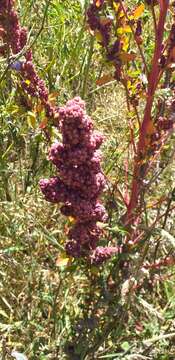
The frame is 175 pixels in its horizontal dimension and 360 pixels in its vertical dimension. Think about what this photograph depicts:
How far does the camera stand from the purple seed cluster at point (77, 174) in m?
1.14

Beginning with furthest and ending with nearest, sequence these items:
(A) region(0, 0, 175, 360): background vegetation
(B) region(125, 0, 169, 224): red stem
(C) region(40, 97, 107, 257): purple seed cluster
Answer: (A) region(0, 0, 175, 360): background vegetation
(B) region(125, 0, 169, 224): red stem
(C) region(40, 97, 107, 257): purple seed cluster

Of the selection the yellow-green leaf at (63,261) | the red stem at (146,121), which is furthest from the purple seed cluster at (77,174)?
the red stem at (146,121)

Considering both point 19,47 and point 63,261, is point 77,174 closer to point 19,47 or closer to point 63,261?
point 63,261

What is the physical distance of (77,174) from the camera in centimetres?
120

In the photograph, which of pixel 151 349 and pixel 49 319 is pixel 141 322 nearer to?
pixel 151 349

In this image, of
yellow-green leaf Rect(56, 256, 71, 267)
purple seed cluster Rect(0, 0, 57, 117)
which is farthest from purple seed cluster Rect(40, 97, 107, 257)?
purple seed cluster Rect(0, 0, 57, 117)

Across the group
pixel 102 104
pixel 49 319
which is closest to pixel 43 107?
pixel 49 319

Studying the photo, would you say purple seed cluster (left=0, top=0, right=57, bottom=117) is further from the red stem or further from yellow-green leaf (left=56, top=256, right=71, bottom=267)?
yellow-green leaf (left=56, top=256, right=71, bottom=267)

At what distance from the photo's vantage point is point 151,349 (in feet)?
5.04

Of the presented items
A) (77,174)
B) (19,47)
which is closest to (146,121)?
(77,174)

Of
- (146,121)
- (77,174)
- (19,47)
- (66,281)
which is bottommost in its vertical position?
(66,281)

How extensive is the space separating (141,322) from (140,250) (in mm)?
251

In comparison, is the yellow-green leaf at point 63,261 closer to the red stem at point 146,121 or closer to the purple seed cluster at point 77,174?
the purple seed cluster at point 77,174

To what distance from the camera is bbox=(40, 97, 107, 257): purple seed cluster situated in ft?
3.74
